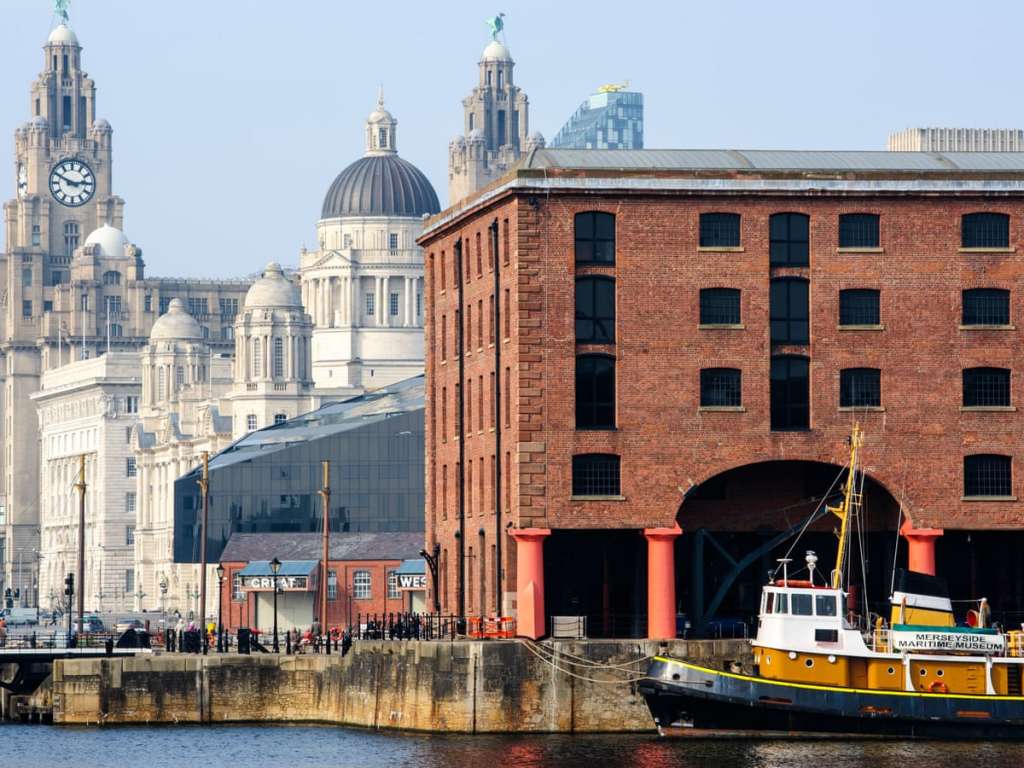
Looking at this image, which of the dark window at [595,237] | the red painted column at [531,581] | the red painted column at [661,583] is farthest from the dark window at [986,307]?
the red painted column at [531,581]

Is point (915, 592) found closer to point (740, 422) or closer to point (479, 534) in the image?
point (740, 422)

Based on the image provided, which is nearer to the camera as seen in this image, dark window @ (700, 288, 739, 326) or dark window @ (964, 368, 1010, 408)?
dark window @ (700, 288, 739, 326)

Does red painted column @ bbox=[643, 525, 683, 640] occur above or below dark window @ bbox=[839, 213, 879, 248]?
below

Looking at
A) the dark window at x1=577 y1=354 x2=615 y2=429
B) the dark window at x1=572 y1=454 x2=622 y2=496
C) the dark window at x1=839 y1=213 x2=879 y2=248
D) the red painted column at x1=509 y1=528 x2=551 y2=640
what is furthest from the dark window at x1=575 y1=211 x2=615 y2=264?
the red painted column at x1=509 y1=528 x2=551 y2=640

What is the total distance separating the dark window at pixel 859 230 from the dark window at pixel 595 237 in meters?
8.37

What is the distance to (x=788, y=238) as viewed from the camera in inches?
4141

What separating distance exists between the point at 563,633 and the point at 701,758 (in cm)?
1305

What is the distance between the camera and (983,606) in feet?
318

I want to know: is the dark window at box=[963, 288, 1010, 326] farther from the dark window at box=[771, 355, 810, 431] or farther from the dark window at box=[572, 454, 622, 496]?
the dark window at box=[572, 454, 622, 496]

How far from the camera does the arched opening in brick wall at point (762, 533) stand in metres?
107

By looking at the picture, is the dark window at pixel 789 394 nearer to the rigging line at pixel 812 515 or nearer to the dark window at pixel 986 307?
the rigging line at pixel 812 515

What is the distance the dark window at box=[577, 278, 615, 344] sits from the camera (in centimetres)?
10425

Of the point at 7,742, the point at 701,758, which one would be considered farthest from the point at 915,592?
the point at 7,742

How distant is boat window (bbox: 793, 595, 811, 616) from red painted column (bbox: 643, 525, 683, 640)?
842cm
